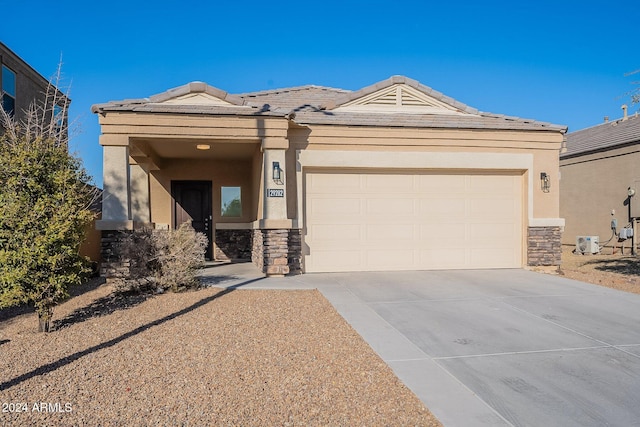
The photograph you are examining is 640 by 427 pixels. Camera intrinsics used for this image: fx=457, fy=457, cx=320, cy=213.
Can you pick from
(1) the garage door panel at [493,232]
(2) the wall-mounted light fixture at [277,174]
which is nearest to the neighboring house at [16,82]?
(2) the wall-mounted light fixture at [277,174]

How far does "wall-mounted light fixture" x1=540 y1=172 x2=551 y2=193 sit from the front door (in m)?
8.80

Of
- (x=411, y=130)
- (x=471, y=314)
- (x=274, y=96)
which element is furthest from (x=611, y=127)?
(x=471, y=314)

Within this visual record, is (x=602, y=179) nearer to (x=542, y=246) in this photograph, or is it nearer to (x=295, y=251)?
(x=542, y=246)

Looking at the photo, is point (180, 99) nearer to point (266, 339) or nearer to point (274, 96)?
point (274, 96)

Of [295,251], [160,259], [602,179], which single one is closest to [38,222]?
[160,259]

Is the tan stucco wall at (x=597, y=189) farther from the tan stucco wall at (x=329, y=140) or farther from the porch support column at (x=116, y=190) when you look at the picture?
the porch support column at (x=116, y=190)

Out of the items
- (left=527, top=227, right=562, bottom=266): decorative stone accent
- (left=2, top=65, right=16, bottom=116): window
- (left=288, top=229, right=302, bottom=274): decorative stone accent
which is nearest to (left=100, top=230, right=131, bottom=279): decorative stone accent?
(left=288, top=229, right=302, bottom=274): decorative stone accent

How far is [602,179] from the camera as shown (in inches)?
752

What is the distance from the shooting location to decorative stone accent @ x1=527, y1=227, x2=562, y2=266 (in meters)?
10.7

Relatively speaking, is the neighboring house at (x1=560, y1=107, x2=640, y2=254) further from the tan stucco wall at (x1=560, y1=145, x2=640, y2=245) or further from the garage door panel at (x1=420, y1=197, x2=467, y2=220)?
the garage door panel at (x1=420, y1=197, x2=467, y2=220)

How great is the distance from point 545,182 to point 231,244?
332 inches

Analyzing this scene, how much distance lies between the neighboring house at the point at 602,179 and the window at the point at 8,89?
21708 millimetres

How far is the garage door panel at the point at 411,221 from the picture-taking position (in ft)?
33.6

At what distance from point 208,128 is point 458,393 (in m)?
7.35
